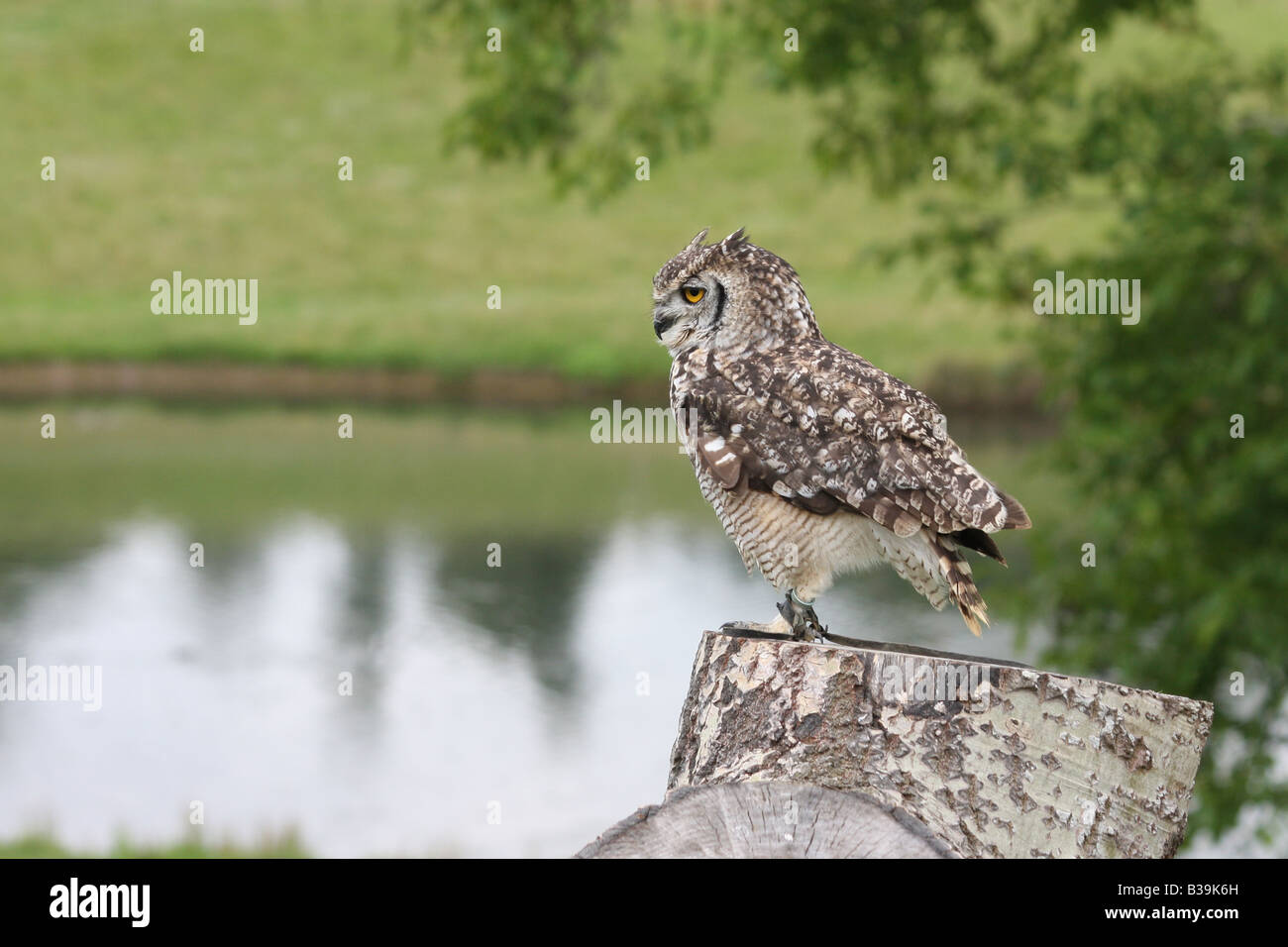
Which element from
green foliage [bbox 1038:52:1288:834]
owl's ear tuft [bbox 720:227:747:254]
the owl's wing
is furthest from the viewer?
green foliage [bbox 1038:52:1288:834]

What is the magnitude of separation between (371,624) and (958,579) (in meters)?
13.5

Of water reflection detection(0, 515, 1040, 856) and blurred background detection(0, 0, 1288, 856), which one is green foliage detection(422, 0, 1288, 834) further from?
water reflection detection(0, 515, 1040, 856)

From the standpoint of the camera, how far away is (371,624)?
1617 centimetres

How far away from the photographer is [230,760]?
Result: 41.3ft

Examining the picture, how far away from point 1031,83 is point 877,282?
79.9 ft

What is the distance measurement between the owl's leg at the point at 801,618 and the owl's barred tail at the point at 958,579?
1.40 ft

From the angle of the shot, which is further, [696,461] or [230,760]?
[230,760]

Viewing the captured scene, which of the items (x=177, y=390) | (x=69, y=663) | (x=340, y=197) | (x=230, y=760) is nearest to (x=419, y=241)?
(x=340, y=197)

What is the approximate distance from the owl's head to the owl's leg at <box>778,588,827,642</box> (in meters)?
0.75

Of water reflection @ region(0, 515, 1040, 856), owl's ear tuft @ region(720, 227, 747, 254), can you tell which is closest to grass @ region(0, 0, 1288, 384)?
water reflection @ region(0, 515, 1040, 856)

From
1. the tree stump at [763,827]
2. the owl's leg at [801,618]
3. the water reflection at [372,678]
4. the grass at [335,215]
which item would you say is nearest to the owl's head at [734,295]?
the owl's leg at [801,618]

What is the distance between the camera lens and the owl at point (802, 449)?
342 cm

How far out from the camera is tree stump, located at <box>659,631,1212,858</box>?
3041mm
